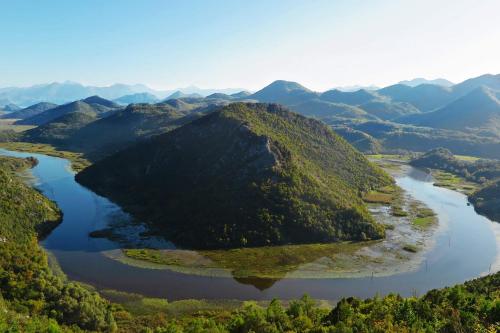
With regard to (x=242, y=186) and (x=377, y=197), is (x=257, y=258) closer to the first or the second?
(x=242, y=186)

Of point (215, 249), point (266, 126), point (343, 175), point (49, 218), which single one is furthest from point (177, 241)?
point (343, 175)

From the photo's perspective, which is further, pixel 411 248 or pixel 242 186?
pixel 242 186

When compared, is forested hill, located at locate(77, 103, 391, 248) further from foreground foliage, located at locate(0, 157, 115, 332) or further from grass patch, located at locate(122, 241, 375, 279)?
foreground foliage, located at locate(0, 157, 115, 332)

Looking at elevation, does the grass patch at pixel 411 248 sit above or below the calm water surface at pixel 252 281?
above

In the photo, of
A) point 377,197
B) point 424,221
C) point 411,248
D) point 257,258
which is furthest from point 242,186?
point 377,197

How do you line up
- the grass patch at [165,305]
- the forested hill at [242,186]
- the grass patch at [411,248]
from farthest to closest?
the forested hill at [242,186], the grass patch at [411,248], the grass patch at [165,305]

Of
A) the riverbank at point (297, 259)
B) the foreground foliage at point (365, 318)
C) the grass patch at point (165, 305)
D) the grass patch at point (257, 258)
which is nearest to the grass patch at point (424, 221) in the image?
the riverbank at point (297, 259)

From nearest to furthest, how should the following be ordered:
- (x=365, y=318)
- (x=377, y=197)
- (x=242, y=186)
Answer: (x=365, y=318) < (x=242, y=186) < (x=377, y=197)

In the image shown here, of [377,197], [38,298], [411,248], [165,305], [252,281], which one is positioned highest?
[377,197]

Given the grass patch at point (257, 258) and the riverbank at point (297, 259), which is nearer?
the riverbank at point (297, 259)

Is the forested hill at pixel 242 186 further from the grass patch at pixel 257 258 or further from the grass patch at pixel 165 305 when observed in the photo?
the grass patch at pixel 165 305
